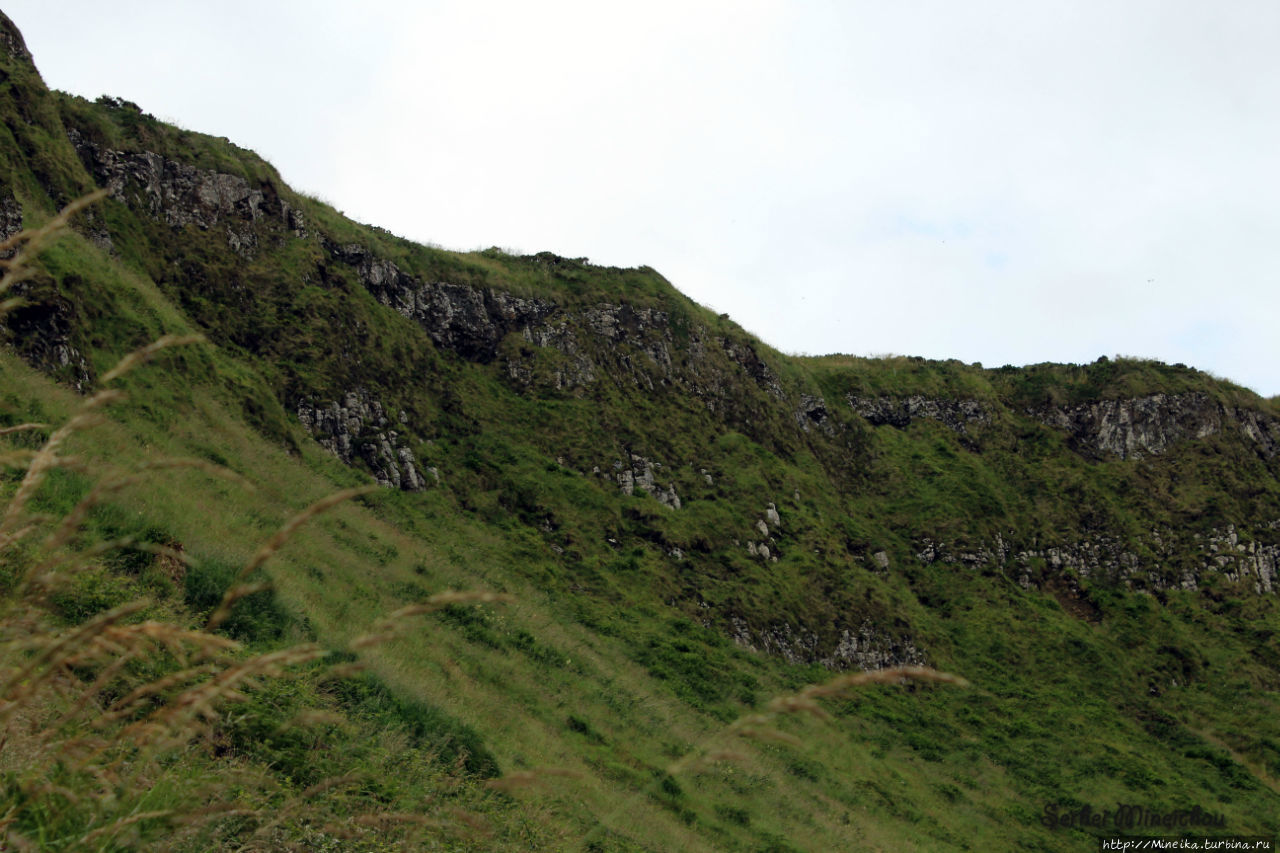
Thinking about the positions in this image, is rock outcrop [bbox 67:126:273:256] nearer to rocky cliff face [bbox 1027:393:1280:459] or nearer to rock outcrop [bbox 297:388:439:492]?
rock outcrop [bbox 297:388:439:492]

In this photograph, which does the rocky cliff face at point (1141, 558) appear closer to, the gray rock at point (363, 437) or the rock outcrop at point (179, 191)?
the gray rock at point (363, 437)

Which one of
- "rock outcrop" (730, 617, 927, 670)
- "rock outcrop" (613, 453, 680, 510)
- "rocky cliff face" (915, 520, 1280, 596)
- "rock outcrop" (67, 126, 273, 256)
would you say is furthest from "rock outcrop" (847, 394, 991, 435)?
"rock outcrop" (67, 126, 273, 256)

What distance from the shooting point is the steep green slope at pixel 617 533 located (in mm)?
9664

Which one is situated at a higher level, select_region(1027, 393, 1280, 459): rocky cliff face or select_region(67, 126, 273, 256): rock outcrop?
select_region(1027, 393, 1280, 459): rocky cliff face

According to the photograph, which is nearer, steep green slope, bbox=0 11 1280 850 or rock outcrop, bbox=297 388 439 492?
steep green slope, bbox=0 11 1280 850

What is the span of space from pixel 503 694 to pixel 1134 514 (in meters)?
37.7

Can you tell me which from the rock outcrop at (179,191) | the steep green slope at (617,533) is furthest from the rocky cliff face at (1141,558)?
the rock outcrop at (179,191)

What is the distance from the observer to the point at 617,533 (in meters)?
28.8

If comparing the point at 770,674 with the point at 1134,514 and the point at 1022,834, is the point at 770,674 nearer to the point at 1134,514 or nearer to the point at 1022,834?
the point at 1022,834

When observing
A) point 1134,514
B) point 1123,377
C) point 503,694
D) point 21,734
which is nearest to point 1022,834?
point 503,694

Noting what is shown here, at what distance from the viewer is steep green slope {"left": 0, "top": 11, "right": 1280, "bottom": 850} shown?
31.7ft

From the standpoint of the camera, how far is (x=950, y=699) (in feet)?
93.8

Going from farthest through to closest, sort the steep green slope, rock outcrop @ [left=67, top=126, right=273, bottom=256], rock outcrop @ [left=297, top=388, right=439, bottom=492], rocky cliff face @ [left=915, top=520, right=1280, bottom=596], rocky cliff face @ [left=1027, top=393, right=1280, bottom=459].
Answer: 1. rocky cliff face @ [left=1027, top=393, right=1280, bottom=459]
2. rocky cliff face @ [left=915, top=520, right=1280, bottom=596]
3. rock outcrop @ [left=67, top=126, right=273, bottom=256]
4. rock outcrop @ [left=297, top=388, right=439, bottom=492]
5. the steep green slope

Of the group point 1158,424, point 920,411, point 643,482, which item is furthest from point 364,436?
point 1158,424
